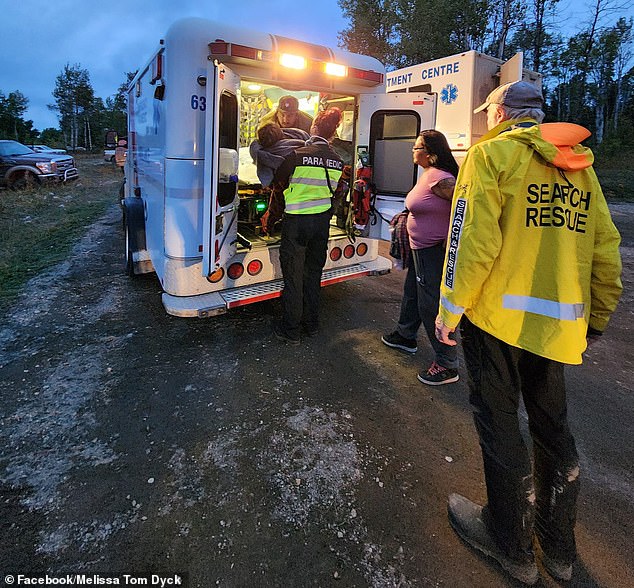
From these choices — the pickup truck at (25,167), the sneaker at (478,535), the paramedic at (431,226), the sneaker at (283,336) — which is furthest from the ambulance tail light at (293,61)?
the pickup truck at (25,167)

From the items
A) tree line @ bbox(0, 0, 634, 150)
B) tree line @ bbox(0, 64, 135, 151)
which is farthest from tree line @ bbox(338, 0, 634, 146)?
tree line @ bbox(0, 64, 135, 151)

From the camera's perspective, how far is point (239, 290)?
4.18 metres

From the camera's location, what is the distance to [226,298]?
3.95 meters

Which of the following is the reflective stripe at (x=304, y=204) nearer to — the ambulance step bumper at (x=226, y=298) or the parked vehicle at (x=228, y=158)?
the parked vehicle at (x=228, y=158)

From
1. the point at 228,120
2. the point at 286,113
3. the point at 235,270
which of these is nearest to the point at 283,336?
the point at 235,270

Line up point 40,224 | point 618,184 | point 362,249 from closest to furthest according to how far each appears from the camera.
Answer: point 362,249
point 40,224
point 618,184

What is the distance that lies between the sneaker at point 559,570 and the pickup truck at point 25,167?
16.0m

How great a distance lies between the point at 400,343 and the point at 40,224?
28.5ft

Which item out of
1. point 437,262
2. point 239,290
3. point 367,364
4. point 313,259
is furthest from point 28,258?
point 437,262

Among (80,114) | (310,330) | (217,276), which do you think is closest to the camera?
(217,276)

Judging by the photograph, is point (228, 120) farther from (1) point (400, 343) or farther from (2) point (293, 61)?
(1) point (400, 343)

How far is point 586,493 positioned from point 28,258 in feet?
24.9

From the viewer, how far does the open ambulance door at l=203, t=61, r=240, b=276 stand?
327 centimetres

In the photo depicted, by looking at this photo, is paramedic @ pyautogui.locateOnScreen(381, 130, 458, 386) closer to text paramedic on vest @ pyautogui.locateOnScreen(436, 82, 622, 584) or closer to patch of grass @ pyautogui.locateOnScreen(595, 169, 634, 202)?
text paramedic on vest @ pyautogui.locateOnScreen(436, 82, 622, 584)
